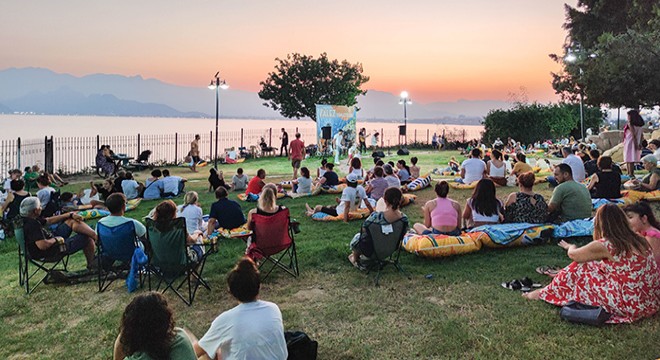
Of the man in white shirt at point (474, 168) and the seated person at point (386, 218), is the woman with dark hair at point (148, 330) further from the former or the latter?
the man in white shirt at point (474, 168)

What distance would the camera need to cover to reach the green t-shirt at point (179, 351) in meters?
2.48

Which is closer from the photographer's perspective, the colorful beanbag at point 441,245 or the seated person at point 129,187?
the colorful beanbag at point 441,245

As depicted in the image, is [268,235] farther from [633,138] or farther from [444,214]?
[633,138]

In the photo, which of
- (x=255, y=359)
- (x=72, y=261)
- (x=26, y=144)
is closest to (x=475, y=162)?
(x=72, y=261)

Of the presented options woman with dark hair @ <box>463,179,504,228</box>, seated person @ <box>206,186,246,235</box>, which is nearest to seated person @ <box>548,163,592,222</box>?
woman with dark hair @ <box>463,179,504,228</box>

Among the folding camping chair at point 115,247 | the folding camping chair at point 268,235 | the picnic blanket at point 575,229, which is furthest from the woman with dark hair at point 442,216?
the folding camping chair at point 115,247

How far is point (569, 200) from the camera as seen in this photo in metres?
7.23

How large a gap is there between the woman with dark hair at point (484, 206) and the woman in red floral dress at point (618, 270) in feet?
8.30

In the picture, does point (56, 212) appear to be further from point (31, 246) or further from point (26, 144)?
point (26, 144)

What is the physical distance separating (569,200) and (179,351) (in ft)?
21.2

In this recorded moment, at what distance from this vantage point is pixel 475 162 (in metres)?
12.0

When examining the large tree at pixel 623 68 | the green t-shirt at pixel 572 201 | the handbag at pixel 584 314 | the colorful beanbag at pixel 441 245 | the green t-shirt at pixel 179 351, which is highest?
the large tree at pixel 623 68

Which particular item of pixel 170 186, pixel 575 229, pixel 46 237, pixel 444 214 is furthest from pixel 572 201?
pixel 170 186

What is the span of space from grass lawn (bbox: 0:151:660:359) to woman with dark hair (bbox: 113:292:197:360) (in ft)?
6.05
